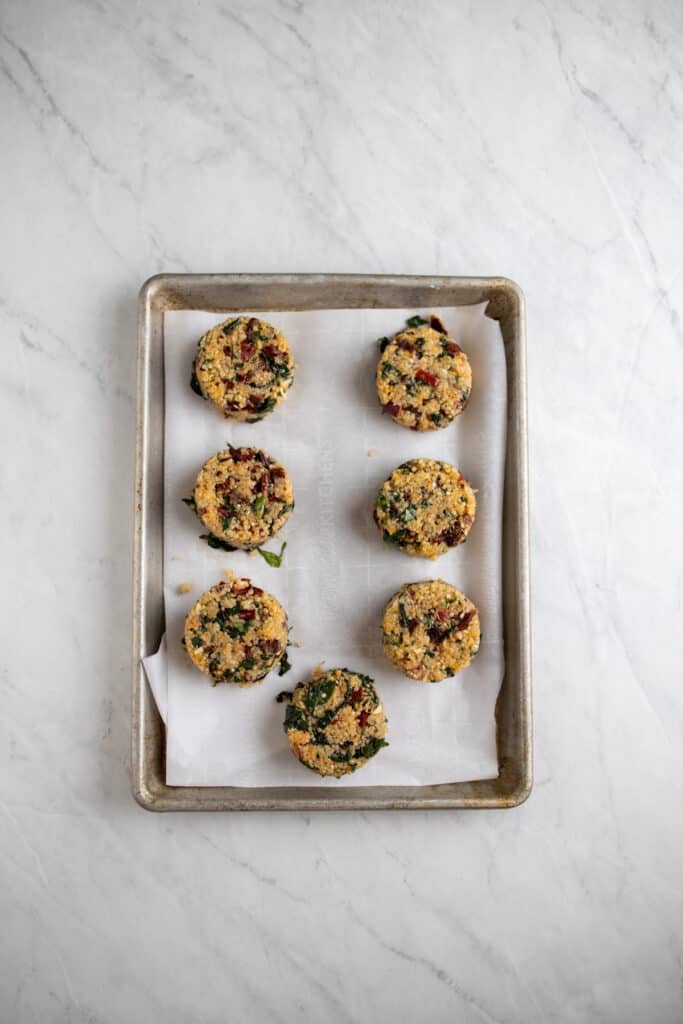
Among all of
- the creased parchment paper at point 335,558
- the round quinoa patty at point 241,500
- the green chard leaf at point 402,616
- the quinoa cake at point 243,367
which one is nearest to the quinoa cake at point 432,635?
the green chard leaf at point 402,616

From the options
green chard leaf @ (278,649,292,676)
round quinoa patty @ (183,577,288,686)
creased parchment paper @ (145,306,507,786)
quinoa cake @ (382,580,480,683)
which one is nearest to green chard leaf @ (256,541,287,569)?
creased parchment paper @ (145,306,507,786)

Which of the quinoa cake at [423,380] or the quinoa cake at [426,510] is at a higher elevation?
the quinoa cake at [423,380]

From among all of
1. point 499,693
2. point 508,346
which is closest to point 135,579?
point 499,693

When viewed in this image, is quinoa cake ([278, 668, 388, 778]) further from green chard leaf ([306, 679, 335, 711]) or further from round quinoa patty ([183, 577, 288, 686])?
round quinoa patty ([183, 577, 288, 686])

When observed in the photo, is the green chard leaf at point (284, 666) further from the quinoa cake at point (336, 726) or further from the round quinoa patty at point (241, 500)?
the round quinoa patty at point (241, 500)

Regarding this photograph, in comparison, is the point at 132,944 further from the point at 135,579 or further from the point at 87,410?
the point at 87,410
